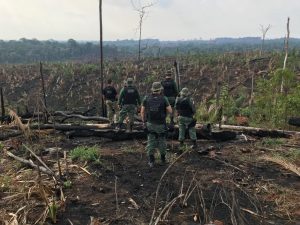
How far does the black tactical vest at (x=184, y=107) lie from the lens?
10.7m

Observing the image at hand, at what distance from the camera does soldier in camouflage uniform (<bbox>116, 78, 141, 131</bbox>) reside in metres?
12.5

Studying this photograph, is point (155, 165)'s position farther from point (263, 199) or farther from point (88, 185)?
point (263, 199)

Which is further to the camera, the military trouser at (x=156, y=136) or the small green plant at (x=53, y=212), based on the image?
the military trouser at (x=156, y=136)

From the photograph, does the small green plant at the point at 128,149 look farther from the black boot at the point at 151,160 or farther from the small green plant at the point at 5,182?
the small green plant at the point at 5,182

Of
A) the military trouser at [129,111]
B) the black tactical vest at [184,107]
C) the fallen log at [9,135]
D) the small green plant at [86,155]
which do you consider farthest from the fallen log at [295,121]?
the fallen log at [9,135]

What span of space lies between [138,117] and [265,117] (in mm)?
4384

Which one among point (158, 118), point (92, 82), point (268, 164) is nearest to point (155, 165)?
A: point (158, 118)

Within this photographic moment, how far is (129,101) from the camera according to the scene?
12.5 metres

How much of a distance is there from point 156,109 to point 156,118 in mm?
195

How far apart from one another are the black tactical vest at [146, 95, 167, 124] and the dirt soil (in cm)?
103

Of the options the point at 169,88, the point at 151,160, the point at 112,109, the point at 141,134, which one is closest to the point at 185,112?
the point at 151,160

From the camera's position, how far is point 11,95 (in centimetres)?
3344

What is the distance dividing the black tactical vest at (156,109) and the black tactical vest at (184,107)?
117 cm

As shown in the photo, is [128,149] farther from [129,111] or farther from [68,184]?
[68,184]
